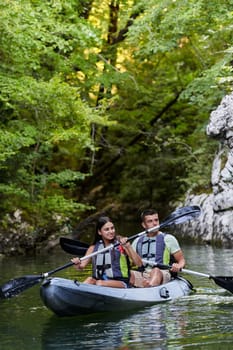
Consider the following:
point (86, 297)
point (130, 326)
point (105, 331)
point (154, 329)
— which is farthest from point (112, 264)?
point (154, 329)

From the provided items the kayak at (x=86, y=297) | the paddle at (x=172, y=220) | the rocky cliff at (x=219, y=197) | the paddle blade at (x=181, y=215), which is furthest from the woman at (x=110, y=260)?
the rocky cliff at (x=219, y=197)

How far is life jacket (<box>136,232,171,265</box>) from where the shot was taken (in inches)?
384

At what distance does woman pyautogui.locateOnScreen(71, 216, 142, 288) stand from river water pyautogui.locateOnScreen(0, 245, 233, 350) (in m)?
0.46

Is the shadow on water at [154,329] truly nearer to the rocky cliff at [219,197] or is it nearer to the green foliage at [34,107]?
the green foliage at [34,107]

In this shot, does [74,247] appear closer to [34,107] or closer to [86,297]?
[86,297]

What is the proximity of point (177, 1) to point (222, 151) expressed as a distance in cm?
395

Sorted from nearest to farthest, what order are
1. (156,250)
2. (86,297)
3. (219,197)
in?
1. (86,297)
2. (156,250)
3. (219,197)

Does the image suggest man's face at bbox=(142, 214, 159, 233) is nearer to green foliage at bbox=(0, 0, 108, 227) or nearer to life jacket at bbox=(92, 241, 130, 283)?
life jacket at bbox=(92, 241, 130, 283)

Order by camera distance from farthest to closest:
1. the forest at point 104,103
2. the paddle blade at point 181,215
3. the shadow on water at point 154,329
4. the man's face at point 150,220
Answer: the forest at point 104,103 → the paddle blade at point 181,215 → the man's face at point 150,220 → the shadow on water at point 154,329

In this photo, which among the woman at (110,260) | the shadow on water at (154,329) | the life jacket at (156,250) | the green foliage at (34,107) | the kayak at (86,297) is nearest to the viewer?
the shadow on water at (154,329)

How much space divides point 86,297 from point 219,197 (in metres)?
8.95

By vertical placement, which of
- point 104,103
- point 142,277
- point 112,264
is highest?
point 104,103

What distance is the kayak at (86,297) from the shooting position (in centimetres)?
835

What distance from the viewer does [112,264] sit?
8953 mm
